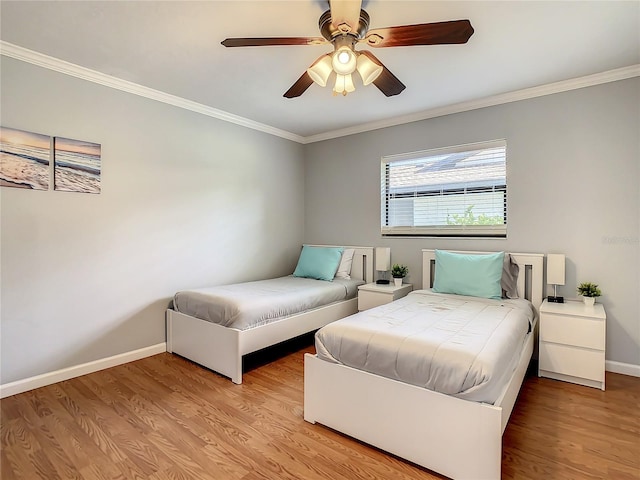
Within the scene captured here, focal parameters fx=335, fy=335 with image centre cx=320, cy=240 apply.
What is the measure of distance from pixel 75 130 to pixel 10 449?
2.26 m

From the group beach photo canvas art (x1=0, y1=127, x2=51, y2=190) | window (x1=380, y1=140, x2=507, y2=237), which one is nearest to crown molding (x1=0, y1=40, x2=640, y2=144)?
window (x1=380, y1=140, x2=507, y2=237)

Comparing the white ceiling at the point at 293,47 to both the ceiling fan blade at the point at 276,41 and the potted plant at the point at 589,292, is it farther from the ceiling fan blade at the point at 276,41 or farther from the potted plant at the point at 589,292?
the potted plant at the point at 589,292

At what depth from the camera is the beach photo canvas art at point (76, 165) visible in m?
2.65

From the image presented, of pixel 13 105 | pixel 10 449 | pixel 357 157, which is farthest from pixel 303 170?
pixel 10 449

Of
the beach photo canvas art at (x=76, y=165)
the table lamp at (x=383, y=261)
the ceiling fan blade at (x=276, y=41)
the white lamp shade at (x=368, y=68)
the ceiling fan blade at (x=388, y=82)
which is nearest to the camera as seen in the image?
the ceiling fan blade at (x=276, y=41)

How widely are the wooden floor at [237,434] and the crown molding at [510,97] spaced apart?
2480mm

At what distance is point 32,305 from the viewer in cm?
Answer: 253

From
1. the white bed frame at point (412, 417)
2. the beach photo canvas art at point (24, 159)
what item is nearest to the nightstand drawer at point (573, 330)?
the white bed frame at point (412, 417)

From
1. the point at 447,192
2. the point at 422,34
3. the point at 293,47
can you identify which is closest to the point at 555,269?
the point at 447,192

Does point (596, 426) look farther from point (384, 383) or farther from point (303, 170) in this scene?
point (303, 170)

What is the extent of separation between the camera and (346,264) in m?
4.22

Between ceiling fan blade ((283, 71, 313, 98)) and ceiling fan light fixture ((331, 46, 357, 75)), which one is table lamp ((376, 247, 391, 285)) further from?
ceiling fan light fixture ((331, 46, 357, 75))

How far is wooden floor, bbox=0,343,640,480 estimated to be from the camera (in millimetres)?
1691

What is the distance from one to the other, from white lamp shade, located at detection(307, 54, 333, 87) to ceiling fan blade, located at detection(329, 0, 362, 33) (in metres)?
0.22
